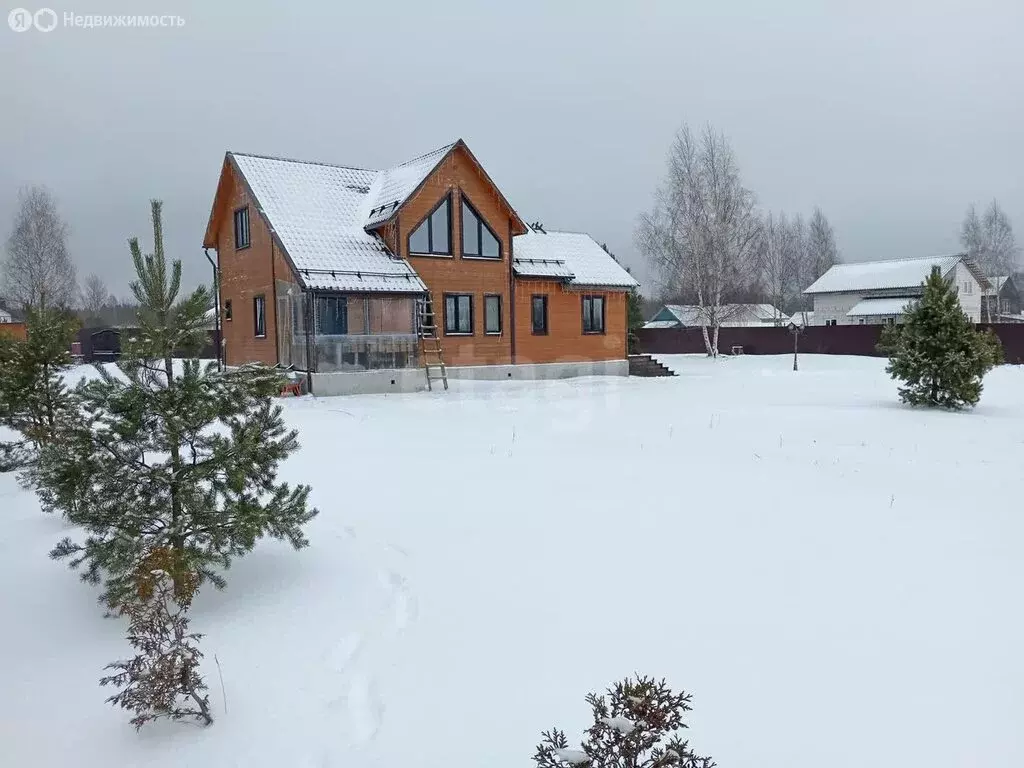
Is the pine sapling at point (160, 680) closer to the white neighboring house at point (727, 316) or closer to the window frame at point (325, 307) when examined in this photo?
the window frame at point (325, 307)

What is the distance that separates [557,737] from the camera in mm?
2801

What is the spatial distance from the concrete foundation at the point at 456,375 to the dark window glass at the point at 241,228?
5.85 metres

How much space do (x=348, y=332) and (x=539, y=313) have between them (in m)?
6.93

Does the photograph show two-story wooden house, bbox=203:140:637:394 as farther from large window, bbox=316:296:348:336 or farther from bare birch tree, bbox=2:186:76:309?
bare birch tree, bbox=2:186:76:309

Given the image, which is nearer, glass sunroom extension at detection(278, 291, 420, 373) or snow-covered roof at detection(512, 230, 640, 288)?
glass sunroom extension at detection(278, 291, 420, 373)

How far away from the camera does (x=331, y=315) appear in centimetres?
1795

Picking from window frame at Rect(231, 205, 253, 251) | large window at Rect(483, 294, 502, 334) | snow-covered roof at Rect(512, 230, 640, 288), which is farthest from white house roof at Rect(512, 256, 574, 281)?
window frame at Rect(231, 205, 253, 251)

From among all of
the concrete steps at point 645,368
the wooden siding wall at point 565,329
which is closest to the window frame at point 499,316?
the wooden siding wall at point 565,329

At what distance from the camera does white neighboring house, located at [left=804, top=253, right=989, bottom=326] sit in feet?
147

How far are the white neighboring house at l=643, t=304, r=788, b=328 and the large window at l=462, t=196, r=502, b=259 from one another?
1608 centimetres

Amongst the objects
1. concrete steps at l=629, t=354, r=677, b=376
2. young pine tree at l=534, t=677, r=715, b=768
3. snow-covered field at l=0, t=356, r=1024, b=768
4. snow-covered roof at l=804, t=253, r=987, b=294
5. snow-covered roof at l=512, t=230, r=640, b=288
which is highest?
snow-covered roof at l=804, t=253, r=987, b=294

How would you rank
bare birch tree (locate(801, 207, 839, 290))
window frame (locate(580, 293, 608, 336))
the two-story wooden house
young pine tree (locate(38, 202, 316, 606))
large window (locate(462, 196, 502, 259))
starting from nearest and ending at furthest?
young pine tree (locate(38, 202, 316, 606))
the two-story wooden house
large window (locate(462, 196, 502, 259))
window frame (locate(580, 293, 608, 336))
bare birch tree (locate(801, 207, 839, 290))

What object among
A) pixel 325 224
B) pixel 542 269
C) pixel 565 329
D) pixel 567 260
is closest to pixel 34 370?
pixel 325 224

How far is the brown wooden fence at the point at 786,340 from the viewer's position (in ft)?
99.8
